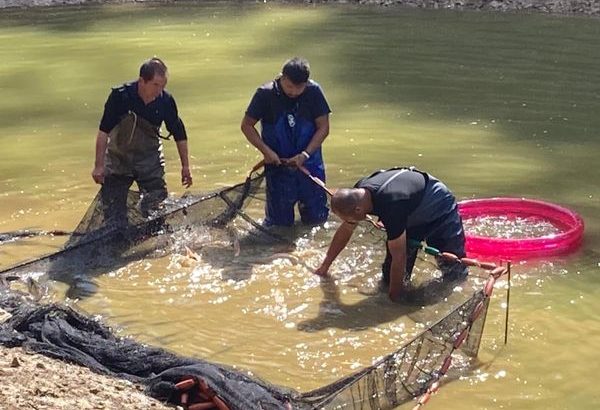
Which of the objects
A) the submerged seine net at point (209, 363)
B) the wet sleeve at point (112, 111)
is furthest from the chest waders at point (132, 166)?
the submerged seine net at point (209, 363)

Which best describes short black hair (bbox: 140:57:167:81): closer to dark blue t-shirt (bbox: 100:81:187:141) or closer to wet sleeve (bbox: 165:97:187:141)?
dark blue t-shirt (bbox: 100:81:187:141)

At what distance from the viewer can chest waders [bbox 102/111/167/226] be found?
27.4ft

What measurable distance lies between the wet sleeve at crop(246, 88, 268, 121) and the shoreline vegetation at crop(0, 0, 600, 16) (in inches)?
642

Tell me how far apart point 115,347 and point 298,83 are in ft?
10.9

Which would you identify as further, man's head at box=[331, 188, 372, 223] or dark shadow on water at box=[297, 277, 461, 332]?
dark shadow on water at box=[297, 277, 461, 332]

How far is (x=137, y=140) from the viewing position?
8562 mm

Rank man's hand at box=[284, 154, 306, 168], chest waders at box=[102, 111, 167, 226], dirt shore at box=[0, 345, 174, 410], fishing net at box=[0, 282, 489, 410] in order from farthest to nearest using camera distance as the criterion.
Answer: man's hand at box=[284, 154, 306, 168], chest waders at box=[102, 111, 167, 226], fishing net at box=[0, 282, 489, 410], dirt shore at box=[0, 345, 174, 410]

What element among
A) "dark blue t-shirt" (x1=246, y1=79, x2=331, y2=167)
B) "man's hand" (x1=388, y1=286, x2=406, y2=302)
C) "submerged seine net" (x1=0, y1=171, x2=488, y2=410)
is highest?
"dark blue t-shirt" (x1=246, y1=79, x2=331, y2=167)

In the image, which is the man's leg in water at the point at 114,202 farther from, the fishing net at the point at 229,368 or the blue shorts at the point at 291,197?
the fishing net at the point at 229,368

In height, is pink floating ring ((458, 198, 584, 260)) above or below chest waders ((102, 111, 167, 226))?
below

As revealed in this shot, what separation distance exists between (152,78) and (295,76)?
118cm

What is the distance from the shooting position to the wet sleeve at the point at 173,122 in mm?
8445

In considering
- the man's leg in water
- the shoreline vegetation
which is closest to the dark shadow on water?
the man's leg in water

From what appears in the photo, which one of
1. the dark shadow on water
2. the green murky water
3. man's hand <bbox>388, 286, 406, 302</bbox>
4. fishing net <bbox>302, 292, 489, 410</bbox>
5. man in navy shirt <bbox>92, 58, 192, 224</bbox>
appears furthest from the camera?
man in navy shirt <bbox>92, 58, 192, 224</bbox>
